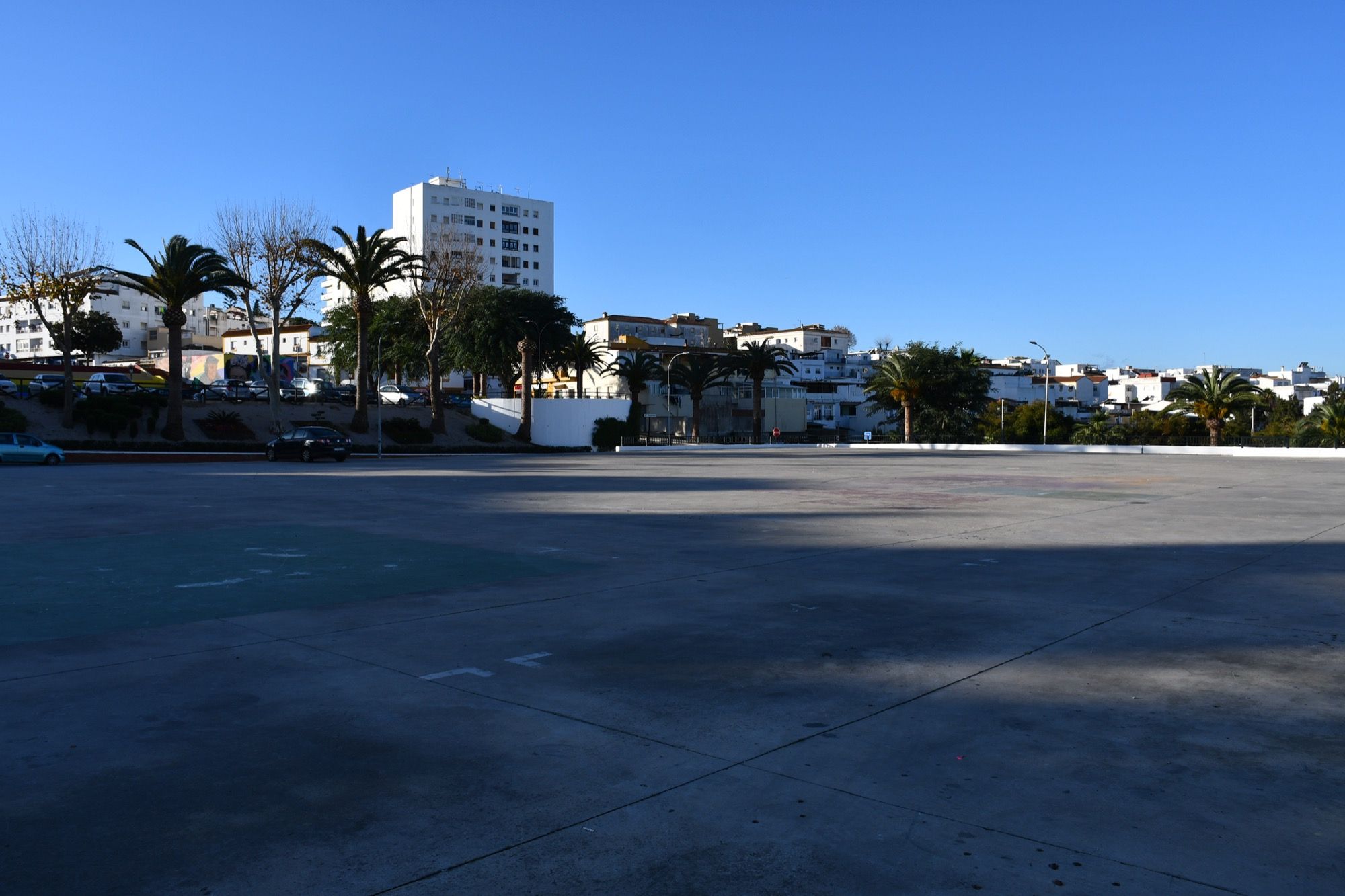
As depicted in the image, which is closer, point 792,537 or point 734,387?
point 792,537

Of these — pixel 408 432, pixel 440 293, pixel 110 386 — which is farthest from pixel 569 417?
pixel 110 386

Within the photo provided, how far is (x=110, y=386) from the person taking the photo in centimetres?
6162

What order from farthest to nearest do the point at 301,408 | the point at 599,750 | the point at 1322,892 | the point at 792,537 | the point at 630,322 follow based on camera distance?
the point at 630,322, the point at 301,408, the point at 792,537, the point at 599,750, the point at 1322,892

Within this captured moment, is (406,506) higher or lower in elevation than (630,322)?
lower

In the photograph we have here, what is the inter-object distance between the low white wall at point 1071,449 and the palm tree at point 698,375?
34.2 ft

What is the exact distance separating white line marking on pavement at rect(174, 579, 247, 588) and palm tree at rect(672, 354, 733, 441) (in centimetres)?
6948

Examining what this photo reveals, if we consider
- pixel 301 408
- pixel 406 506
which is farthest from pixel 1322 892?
pixel 301 408

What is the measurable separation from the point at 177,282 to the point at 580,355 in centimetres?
3727

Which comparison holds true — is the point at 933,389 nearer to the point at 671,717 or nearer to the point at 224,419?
the point at 224,419

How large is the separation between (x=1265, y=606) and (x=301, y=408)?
2356 inches

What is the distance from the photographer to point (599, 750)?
5938mm

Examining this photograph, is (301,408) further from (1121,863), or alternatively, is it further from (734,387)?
(1121,863)

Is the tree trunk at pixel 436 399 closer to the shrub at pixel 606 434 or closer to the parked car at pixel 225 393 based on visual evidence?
the shrub at pixel 606 434

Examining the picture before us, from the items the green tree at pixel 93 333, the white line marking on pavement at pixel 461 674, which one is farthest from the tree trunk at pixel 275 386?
the green tree at pixel 93 333
